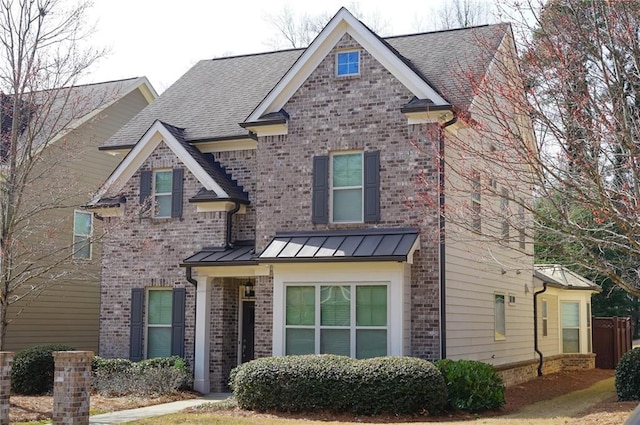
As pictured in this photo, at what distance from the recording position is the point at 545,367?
86.1ft

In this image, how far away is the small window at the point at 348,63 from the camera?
19391 millimetres

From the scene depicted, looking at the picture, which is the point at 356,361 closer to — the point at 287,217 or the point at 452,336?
the point at 452,336

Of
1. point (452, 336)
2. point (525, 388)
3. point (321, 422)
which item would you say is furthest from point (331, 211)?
point (525, 388)

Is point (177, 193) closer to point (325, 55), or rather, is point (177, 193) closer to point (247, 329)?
point (247, 329)

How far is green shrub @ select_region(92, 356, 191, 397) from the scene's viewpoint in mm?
18875

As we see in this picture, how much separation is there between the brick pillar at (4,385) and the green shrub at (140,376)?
4.68 meters

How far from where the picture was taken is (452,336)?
18.4m

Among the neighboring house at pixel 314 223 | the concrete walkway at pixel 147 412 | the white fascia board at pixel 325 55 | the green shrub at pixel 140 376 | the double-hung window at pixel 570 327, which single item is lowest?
the concrete walkway at pixel 147 412

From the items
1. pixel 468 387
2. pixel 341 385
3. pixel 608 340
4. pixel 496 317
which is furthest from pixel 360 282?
pixel 608 340

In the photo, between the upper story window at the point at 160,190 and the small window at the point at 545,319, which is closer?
the upper story window at the point at 160,190

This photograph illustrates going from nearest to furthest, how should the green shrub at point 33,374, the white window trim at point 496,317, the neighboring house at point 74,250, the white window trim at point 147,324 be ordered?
the green shrub at point 33,374 → the white window trim at point 147,324 → the white window trim at point 496,317 → the neighboring house at point 74,250

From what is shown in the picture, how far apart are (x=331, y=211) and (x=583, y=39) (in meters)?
8.95

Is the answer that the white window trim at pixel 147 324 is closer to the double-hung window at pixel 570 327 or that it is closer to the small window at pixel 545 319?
the small window at pixel 545 319

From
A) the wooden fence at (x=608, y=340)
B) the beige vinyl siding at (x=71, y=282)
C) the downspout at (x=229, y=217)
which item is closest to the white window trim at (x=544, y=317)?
the wooden fence at (x=608, y=340)
